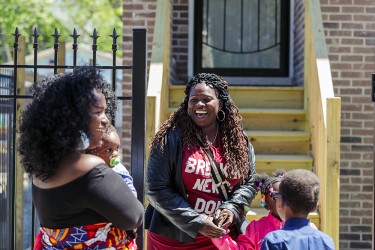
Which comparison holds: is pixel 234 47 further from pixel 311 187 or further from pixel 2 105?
pixel 311 187

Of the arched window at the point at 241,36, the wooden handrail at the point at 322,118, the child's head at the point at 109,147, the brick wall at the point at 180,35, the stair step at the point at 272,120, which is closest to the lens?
the child's head at the point at 109,147

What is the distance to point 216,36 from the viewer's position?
23.2ft

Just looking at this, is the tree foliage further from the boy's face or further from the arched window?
the boy's face

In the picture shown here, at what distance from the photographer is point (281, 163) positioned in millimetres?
5289

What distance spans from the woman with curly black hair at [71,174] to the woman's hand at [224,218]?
0.81m

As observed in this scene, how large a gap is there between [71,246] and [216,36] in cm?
515

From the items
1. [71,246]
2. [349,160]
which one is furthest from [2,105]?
[349,160]

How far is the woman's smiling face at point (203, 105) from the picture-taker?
3199 mm

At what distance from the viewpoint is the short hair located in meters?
2.59

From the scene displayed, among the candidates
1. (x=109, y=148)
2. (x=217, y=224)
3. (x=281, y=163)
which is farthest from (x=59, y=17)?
(x=109, y=148)

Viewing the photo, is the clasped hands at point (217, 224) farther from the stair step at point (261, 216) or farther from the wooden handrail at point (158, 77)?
the stair step at point (261, 216)

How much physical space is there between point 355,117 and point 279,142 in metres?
1.05

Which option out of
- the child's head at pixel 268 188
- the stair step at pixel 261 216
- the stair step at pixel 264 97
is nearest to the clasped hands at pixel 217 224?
the child's head at pixel 268 188

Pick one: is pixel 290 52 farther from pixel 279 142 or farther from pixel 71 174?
pixel 71 174
